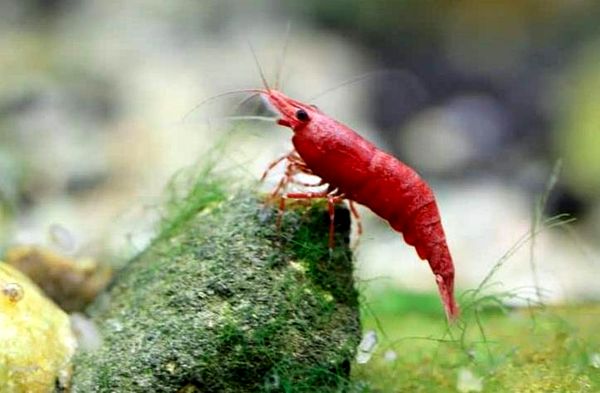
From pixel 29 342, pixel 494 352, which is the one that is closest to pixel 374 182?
pixel 494 352

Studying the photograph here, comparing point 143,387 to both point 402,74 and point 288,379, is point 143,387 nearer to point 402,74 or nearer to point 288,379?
point 288,379

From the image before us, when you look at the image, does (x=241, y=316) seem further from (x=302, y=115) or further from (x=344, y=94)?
(x=344, y=94)

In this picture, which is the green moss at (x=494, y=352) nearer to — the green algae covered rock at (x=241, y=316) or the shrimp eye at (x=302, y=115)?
the green algae covered rock at (x=241, y=316)

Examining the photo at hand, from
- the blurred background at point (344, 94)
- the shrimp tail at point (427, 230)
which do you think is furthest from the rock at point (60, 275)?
the blurred background at point (344, 94)

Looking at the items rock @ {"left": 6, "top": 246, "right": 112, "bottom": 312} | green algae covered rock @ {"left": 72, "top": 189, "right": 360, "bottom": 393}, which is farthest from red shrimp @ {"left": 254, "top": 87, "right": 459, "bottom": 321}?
rock @ {"left": 6, "top": 246, "right": 112, "bottom": 312}

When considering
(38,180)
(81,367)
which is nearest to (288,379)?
(81,367)

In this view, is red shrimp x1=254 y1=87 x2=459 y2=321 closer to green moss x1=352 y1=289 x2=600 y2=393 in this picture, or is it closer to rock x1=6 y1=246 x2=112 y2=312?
green moss x1=352 y1=289 x2=600 y2=393
